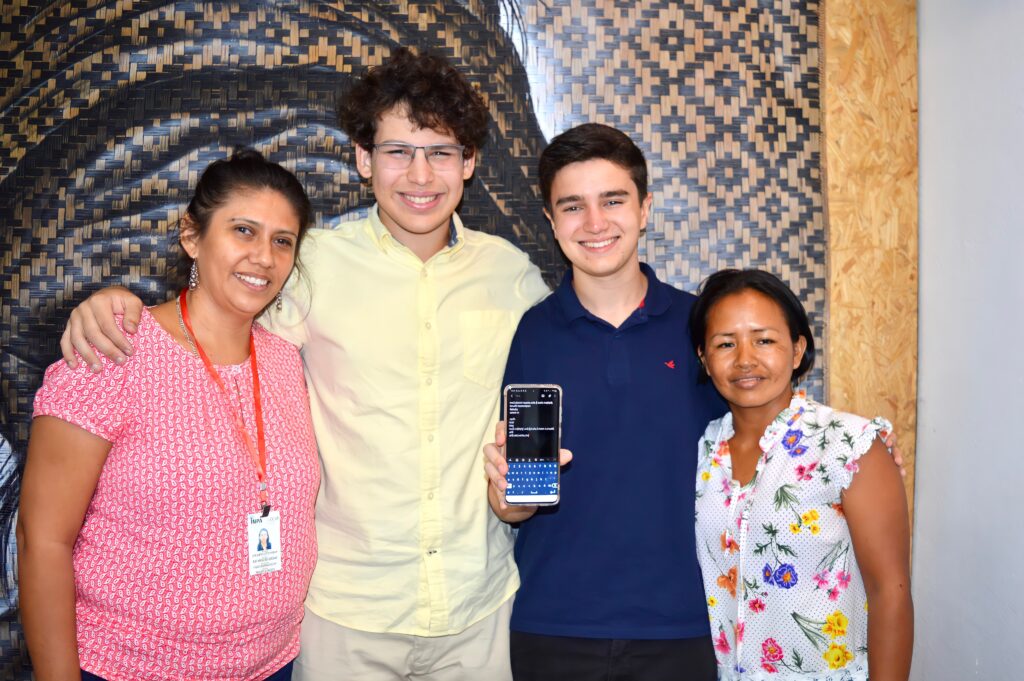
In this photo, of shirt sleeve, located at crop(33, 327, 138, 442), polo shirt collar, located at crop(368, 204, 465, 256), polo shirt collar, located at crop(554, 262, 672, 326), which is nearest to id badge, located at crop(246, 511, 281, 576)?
shirt sleeve, located at crop(33, 327, 138, 442)

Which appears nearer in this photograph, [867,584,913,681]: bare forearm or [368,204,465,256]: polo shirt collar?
[867,584,913,681]: bare forearm

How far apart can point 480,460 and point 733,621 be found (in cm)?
78

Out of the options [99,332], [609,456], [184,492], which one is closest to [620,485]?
[609,456]

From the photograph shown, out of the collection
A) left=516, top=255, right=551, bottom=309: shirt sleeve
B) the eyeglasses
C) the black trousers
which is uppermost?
the eyeglasses

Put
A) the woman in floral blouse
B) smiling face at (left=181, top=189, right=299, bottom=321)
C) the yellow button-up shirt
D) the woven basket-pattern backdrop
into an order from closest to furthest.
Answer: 1. the woman in floral blouse
2. smiling face at (left=181, top=189, right=299, bottom=321)
3. the yellow button-up shirt
4. the woven basket-pattern backdrop

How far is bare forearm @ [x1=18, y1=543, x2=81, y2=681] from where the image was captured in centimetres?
154

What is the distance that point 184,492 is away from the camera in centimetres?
163

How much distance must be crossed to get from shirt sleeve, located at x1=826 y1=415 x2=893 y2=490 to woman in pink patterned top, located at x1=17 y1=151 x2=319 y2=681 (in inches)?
51.0

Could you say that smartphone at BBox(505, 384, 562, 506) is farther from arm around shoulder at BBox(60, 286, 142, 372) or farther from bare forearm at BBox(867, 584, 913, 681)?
arm around shoulder at BBox(60, 286, 142, 372)

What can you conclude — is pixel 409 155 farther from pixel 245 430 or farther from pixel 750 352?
pixel 750 352

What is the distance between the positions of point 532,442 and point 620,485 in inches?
11.3

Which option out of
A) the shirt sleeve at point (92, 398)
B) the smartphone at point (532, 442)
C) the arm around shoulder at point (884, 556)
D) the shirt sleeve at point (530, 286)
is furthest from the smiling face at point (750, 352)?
the shirt sleeve at point (92, 398)

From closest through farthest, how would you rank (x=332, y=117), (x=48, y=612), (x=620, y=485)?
(x=48, y=612)
(x=620, y=485)
(x=332, y=117)

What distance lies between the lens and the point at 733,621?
1.79 meters
